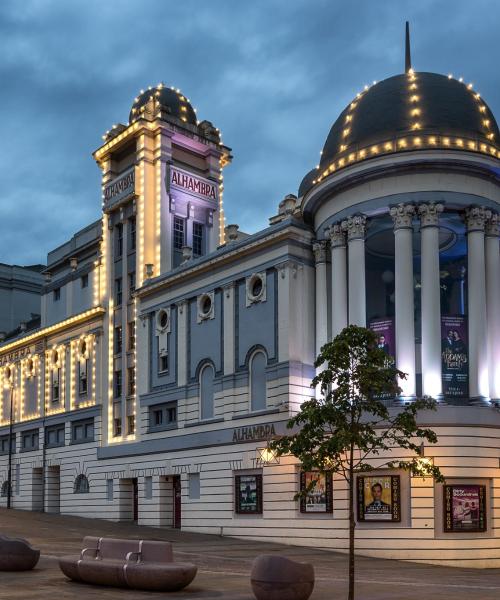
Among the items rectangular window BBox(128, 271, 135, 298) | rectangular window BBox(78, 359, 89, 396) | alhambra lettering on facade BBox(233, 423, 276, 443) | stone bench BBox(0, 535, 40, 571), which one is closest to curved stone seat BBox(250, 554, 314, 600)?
stone bench BBox(0, 535, 40, 571)

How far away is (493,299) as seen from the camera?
3859 centimetres

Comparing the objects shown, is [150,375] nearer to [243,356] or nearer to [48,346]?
[243,356]

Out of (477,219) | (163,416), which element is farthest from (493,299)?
(163,416)

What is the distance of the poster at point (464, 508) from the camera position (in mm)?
34500

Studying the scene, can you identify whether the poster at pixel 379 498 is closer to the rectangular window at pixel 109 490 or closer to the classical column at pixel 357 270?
the classical column at pixel 357 270

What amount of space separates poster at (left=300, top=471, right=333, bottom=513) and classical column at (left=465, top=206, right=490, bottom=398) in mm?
7552

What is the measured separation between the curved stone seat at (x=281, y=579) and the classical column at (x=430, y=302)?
18930mm

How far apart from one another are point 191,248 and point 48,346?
53.3 feet

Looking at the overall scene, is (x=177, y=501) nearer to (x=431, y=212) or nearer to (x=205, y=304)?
(x=205, y=304)

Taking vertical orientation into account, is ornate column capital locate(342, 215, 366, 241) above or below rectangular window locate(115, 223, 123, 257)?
below

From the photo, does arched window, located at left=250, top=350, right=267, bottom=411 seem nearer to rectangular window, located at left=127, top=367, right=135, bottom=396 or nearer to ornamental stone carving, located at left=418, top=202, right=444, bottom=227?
A: ornamental stone carving, located at left=418, top=202, right=444, bottom=227

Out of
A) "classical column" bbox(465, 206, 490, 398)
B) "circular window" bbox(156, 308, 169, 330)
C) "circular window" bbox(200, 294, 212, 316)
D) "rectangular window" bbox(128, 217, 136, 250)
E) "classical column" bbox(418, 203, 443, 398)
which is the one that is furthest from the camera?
"rectangular window" bbox(128, 217, 136, 250)

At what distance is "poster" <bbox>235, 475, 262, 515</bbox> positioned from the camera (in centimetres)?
4181

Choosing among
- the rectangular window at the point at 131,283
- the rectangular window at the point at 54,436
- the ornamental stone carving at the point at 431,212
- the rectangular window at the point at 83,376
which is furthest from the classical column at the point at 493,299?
the rectangular window at the point at 54,436
